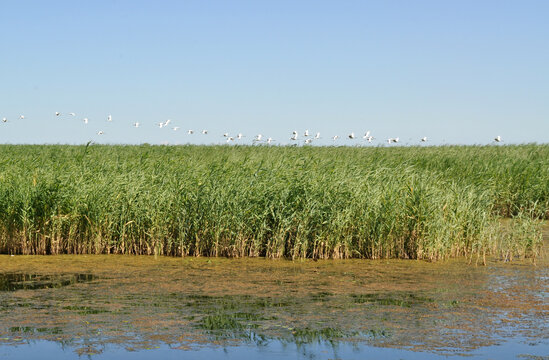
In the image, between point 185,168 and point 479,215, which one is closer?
point 479,215

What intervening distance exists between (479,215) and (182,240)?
5396 millimetres

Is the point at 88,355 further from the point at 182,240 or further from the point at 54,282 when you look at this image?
A: the point at 182,240

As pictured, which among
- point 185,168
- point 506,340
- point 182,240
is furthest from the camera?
point 185,168

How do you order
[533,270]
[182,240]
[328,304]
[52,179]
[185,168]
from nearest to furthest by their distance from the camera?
[328,304] → [533,270] → [182,240] → [52,179] → [185,168]

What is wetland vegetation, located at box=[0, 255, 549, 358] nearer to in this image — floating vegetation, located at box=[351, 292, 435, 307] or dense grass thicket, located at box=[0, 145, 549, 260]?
floating vegetation, located at box=[351, 292, 435, 307]

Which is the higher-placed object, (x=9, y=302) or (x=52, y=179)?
(x=52, y=179)

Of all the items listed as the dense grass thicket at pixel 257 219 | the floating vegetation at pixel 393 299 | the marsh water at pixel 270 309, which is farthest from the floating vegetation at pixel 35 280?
the floating vegetation at pixel 393 299

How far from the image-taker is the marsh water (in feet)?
20.0

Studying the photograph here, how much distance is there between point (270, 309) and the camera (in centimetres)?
766

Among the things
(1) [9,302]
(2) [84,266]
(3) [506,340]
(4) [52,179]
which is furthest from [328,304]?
(4) [52,179]

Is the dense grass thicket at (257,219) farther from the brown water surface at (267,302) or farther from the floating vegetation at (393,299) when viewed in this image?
the floating vegetation at (393,299)

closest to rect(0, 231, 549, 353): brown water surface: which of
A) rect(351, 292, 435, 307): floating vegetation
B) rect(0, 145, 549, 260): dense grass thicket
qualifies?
rect(351, 292, 435, 307): floating vegetation

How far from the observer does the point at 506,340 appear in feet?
20.7

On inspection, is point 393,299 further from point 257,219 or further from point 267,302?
point 257,219
